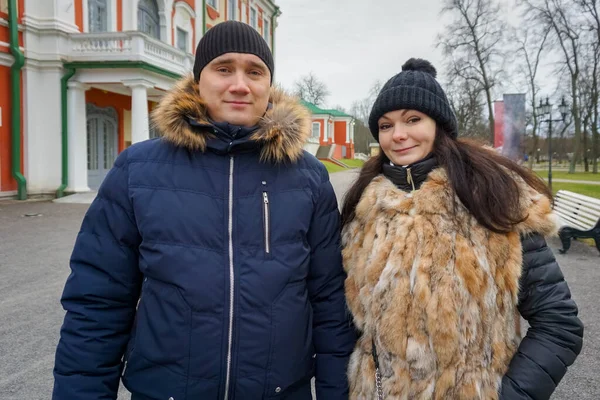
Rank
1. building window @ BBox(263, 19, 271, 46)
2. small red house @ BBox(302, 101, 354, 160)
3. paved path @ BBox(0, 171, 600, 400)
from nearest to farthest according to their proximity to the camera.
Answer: paved path @ BBox(0, 171, 600, 400) < building window @ BBox(263, 19, 271, 46) < small red house @ BBox(302, 101, 354, 160)

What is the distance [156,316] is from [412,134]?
1276 millimetres

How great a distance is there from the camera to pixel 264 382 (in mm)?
1723

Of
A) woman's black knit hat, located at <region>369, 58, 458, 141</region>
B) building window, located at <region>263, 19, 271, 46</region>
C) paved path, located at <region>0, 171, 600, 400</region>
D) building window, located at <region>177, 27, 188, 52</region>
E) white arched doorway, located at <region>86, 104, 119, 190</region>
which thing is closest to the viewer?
woman's black knit hat, located at <region>369, 58, 458, 141</region>

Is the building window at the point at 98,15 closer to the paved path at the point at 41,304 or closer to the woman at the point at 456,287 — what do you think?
the paved path at the point at 41,304

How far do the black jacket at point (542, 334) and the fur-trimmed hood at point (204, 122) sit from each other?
1.02m

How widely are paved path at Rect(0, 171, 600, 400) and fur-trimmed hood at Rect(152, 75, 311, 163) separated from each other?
0.61 m

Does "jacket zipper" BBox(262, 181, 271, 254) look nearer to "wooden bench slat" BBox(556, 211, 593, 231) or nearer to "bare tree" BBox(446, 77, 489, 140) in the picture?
"wooden bench slat" BBox(556, 211, 593, 231)

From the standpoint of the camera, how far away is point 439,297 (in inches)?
67.9

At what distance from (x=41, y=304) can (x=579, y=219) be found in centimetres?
915

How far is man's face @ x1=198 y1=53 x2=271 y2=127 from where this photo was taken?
191 cm

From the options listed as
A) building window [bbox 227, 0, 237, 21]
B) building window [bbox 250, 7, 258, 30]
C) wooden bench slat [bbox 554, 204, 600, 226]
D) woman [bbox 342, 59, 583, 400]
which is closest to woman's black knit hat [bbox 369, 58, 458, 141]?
woman [bbox 342, 59, 583, 400]

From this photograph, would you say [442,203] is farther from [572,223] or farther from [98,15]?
[98,15]

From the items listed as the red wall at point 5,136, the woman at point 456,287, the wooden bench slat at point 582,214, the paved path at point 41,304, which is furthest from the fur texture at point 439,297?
the red wall at point 5,136

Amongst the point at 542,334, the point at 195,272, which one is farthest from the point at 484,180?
the point at 195,272
